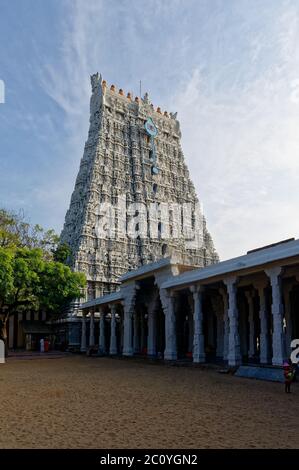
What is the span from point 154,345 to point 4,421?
23.5 meters

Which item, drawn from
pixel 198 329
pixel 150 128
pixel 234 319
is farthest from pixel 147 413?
pixel 150 128

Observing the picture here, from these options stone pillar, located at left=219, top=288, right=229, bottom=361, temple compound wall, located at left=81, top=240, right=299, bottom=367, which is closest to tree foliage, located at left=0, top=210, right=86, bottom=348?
temple compound wall, located at left=81, top=240, right=299, bottom=367

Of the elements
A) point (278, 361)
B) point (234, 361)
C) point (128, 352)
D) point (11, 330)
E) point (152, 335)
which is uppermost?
point (278, 361)

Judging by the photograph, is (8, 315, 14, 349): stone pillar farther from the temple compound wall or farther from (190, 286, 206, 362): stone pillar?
(190, 286, 206, 362): stone pillar

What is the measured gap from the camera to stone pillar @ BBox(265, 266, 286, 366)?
18.7 meters

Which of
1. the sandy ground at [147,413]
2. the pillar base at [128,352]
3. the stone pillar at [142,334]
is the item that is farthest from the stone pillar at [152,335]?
the sandy ground at [147,413]

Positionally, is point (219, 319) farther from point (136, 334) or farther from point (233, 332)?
point (136, 334)

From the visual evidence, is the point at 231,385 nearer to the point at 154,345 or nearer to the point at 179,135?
the point at 154,345

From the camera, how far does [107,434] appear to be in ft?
29.1

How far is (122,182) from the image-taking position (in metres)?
60.0

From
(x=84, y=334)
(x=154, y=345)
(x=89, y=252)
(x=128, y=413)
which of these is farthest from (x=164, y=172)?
(x=128, y=413)

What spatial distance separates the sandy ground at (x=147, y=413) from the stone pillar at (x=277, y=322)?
1694 millimetres

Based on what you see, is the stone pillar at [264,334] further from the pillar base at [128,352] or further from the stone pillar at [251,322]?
→ the pillar base at [128,352]

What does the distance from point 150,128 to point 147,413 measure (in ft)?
191
